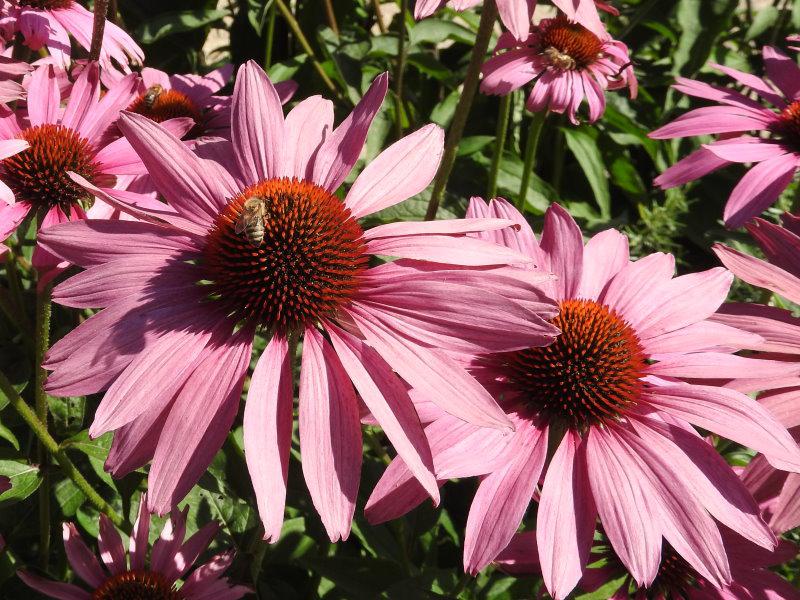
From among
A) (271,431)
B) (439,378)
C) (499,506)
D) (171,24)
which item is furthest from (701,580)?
(171,24)

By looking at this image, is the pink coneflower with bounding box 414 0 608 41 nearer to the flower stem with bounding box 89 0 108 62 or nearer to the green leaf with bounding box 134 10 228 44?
the flower stem with bounding box 89 0 108 62

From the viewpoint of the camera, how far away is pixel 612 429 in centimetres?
110

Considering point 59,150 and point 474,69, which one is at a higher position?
point 474,69

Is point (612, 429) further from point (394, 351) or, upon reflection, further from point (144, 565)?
point (144, 565)

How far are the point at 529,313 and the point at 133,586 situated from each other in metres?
0.87

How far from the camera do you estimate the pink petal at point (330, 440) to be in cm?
85

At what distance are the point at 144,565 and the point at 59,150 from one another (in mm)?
741

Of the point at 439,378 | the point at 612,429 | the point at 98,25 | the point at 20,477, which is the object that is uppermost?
the point at 98,25

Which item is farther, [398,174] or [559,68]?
[559,68]

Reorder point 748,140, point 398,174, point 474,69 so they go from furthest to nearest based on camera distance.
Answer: point 748,140, point 474,69, point 398,174

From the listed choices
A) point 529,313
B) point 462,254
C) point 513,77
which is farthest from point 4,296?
point 513,77

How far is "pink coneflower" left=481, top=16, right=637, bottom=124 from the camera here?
180 centimetres

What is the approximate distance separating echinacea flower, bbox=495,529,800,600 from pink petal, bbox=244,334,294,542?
483 mm

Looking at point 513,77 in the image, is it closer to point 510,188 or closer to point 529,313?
point 510,188
